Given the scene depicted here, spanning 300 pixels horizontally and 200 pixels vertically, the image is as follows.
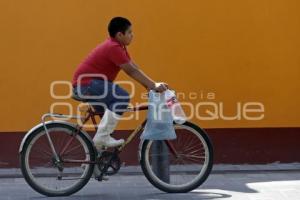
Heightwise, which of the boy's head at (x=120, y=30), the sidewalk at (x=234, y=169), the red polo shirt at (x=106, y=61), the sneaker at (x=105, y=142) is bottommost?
the sidewalk at (x=234, y=169)

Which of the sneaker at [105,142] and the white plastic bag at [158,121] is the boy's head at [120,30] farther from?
the sneaker at [105,142]

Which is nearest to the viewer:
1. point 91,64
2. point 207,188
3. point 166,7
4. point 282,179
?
point 91,64

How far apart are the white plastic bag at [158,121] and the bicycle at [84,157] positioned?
0.08 meters

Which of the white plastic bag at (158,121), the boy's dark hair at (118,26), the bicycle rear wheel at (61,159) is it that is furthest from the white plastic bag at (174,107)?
the bicycle rear wheel at (61,159)

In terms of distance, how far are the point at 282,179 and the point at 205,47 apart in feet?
5.67

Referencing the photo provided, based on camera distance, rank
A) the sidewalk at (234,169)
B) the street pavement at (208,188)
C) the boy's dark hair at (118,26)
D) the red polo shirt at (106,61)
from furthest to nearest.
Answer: the sidewalk at (234,169) < the street pavement at (208,188) < the boy's dark hair at (118,26) < the red polo shirt at (106,61)

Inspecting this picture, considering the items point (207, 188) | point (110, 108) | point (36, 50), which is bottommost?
point (207, 188)

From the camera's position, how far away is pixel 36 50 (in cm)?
911

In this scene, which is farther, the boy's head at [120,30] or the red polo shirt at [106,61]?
the boy's head at [120,30]

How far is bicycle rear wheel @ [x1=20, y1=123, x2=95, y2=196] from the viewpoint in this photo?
24.2ft

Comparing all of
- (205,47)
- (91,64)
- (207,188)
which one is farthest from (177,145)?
(205,47)

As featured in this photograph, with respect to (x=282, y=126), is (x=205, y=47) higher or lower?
higher

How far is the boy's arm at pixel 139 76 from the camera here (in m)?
7.25

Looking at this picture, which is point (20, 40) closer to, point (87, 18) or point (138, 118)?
point (87, 18)
